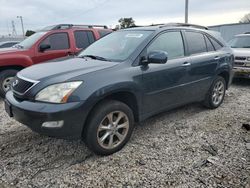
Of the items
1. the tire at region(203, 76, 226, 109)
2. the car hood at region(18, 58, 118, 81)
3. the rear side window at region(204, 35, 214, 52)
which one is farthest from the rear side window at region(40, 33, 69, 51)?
the tire at region(203, 76, 226, 109)

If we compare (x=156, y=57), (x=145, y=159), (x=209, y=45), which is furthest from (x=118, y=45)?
(x=209, y=45)

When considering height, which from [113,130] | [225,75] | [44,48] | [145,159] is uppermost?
[44,48]

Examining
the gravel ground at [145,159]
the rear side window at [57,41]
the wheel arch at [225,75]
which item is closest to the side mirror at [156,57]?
the gravel ground at [145,159]

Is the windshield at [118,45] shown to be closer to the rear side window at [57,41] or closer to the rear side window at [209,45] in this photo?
the rear side window at [209,45]

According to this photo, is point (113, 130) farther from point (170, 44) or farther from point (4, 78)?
point (4, 78)

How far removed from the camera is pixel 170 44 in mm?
3889

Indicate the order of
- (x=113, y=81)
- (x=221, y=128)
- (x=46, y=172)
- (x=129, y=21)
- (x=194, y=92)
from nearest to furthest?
(x=46, y=172) < (x=113, y=81) < (x=221, y=128) < (x=194, y=92) < (x=129, y=21)

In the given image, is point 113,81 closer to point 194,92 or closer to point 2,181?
point 2,181

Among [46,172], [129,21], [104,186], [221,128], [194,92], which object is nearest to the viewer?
[104,186]

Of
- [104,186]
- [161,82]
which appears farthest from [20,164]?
[161,82]

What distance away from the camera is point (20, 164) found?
2963mm

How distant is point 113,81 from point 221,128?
2203 mm

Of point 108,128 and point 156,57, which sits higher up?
point 156,57

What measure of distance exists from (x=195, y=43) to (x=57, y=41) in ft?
12.5
